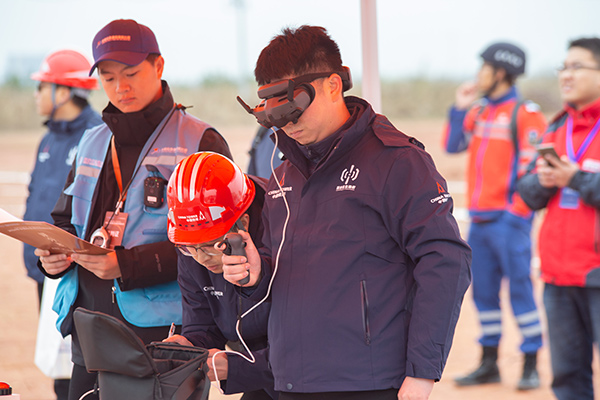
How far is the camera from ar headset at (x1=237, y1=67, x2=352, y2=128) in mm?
1737

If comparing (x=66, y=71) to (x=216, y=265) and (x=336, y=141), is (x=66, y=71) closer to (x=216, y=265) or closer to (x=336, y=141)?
(x=216, y=265)

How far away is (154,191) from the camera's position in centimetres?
231

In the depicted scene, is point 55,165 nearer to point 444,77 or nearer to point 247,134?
point 247,134

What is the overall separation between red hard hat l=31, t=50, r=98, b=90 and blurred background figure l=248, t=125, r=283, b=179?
3.68ft

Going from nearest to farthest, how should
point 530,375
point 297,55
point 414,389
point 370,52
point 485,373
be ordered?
1. point 414,389
2. point 297,55
3. point 370,52
4. point 530,375
5. point 485,373

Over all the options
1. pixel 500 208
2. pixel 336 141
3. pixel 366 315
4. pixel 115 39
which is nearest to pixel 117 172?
pixel 115 39

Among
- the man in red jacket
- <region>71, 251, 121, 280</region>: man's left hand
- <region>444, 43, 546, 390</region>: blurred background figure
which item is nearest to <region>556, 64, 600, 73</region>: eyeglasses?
the man in red jacket

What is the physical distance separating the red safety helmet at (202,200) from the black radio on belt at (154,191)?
0.46m

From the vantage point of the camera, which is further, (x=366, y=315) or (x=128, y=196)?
(x=128, y=196)

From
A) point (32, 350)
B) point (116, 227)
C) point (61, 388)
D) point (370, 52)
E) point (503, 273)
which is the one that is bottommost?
point (32, 350)

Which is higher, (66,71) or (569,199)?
(66,71)

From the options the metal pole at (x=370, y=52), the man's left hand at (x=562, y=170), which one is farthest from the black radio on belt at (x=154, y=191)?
the man's left hand at (x=562, y=170)

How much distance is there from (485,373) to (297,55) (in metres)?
3.35

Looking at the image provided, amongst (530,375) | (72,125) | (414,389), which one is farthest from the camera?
(530,375)
